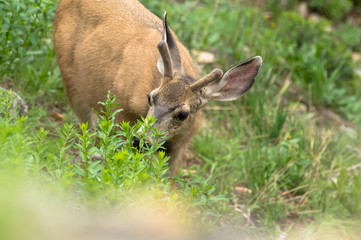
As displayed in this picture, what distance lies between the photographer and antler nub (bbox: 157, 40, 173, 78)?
4609 millimetres

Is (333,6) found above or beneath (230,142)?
above

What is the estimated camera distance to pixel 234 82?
5.09 m

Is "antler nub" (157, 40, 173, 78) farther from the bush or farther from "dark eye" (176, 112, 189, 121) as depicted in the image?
the bush

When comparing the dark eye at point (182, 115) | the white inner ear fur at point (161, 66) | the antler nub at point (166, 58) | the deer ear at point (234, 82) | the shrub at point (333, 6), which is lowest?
the shrub at point (333, 6)

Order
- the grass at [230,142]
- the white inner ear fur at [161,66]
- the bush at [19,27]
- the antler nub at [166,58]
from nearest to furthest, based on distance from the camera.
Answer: the grass at [230,142] → the antler nub at [166,58] → the white inner ear fur at [161,66] → the bush at [19,27]

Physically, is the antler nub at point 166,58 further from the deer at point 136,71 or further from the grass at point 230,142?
the grass at point 230,142

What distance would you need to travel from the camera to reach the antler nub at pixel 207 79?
4.75 metres

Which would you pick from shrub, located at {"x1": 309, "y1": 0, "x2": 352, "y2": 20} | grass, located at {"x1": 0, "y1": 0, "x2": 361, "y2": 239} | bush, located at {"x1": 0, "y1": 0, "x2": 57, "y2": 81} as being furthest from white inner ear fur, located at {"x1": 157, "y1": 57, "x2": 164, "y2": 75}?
shrub, located at {"x1": 309, "y1": 0, "x2": 352, "y2": 20}

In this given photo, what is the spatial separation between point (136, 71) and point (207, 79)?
721 mm

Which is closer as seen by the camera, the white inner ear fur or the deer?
the deer

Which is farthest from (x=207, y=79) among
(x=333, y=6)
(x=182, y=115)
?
(x=333, y=6)

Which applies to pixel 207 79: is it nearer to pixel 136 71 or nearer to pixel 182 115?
pixel 182 115

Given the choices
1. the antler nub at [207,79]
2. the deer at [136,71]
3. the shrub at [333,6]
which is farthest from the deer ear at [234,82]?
the shrub at [333,6]

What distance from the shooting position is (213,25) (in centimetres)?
838
